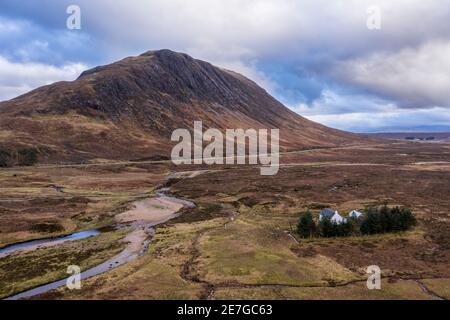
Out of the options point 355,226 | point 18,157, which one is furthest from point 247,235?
point 18,157

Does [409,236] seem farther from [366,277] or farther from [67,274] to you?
[67,274]

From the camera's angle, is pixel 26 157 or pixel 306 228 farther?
pixel 26 157

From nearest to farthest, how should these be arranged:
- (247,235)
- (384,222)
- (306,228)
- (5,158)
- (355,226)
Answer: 1. (306,228)
2. (247,235)
3. (384,222)
4. (355,226)
5. (5,158)

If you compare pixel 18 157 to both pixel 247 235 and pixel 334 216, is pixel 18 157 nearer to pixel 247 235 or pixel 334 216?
pixel 247 235

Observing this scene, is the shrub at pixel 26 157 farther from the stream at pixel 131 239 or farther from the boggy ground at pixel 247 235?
the stream at pixel 131 239
